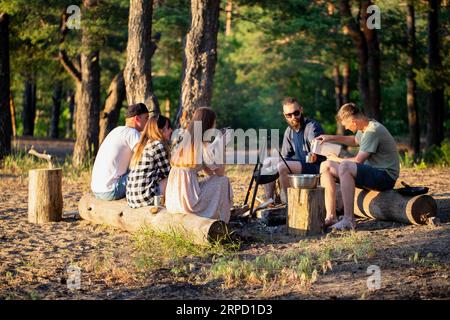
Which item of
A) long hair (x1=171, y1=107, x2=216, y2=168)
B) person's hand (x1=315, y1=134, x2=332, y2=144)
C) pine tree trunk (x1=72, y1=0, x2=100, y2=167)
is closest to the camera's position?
long hair (x1=171, y1=107, x2=216, y2=168)

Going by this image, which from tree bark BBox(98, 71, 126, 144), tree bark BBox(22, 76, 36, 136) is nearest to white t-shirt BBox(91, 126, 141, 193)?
tree bark BBox(98, 71, 126, 144)

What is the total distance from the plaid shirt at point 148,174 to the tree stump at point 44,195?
137 cm

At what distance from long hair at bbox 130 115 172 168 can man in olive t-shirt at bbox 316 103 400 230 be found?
6.08ft

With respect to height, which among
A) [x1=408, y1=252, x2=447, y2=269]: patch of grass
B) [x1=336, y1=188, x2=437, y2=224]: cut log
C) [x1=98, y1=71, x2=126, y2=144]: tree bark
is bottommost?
[x1=408, y1=252, x2=447, y2=269]: patch of grass

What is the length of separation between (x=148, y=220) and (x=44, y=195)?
1974mm

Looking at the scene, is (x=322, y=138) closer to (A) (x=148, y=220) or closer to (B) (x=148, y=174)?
(B) (x=148, y=174)

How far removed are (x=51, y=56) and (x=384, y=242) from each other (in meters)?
17.6

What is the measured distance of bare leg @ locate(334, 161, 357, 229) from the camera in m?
8.75

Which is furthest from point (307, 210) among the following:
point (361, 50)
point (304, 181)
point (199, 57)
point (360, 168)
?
point (361, 50)

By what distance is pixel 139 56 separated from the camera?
15.5 metres

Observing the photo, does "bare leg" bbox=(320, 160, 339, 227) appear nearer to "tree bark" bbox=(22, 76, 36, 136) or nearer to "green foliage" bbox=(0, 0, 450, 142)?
"green foliage" bbox=(0, 0, 450, 142)

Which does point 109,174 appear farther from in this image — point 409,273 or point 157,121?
point 409,273

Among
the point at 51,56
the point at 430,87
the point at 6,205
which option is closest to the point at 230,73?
the point at 51,56

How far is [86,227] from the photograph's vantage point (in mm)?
Result: 9820
